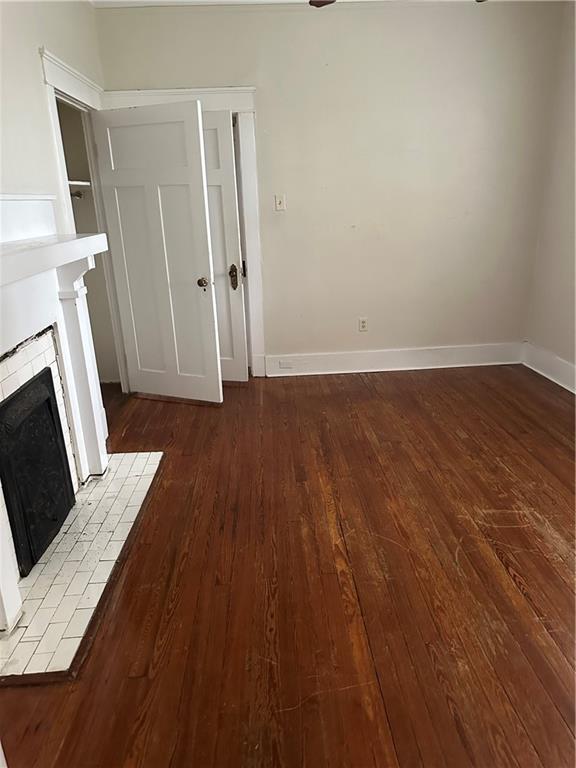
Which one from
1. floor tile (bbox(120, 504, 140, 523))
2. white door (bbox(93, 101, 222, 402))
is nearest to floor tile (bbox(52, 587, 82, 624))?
floor tile (bbox(120, 504, 140, 523))

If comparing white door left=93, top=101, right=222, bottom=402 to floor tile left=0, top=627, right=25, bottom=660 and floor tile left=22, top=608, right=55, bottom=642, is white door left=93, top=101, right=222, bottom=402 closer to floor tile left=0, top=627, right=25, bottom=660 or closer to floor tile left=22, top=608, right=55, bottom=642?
floor tile left=22, top=608, right=55, bottom=642

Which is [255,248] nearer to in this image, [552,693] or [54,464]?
[54,464]

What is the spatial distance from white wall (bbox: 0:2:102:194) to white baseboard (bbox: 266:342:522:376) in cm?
228

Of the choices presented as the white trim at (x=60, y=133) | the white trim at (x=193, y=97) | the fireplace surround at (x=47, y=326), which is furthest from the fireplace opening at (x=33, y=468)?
the white trim at (x=193, y=97)

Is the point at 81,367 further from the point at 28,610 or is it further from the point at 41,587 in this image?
the point at 28,610

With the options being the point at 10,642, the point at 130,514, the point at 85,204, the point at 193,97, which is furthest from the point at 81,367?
the point at 193,97

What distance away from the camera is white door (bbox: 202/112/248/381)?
3750 millimetres

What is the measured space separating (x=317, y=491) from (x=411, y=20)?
3350 millimetres

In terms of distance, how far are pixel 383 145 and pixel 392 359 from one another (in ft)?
5.55

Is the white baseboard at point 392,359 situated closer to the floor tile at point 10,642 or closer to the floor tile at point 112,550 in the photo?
the floor tile at point 112,550

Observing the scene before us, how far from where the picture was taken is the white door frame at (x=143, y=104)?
9.46 feet

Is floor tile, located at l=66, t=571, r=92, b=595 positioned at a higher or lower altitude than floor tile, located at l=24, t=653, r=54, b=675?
higher

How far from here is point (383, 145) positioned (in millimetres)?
3971

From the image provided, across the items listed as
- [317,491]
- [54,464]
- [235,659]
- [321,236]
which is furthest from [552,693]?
[321,236]
